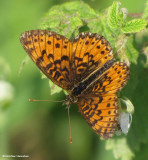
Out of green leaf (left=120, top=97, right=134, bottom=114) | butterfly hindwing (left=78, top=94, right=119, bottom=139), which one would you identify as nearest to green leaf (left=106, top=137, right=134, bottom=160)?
green leaf (left=120, top=97, right=134, bottom=114)

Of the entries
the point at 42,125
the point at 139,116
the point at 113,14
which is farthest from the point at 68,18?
the point at 42,125

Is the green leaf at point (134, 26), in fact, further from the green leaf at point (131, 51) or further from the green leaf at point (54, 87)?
the green leaf at point (54, 87)

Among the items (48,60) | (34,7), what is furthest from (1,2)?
(48,60)

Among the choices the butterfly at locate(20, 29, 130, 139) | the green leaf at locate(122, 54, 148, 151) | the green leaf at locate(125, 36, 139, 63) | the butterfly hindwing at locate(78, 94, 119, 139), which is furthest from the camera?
the green leaf at locate(122, 54, 148, 151)

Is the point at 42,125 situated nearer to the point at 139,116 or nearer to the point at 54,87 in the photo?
the point at 139,116

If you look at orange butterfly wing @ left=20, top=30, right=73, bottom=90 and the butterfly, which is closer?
the butterfly

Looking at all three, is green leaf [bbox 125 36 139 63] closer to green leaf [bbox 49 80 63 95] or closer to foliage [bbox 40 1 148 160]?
foliage [bbox 40 1 148 160]

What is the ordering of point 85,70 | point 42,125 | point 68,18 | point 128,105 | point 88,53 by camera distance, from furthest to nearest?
point 42,125 → point 68,18 → point 85,70 → point 88,53 → point 128,105
